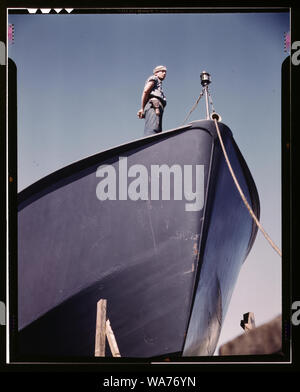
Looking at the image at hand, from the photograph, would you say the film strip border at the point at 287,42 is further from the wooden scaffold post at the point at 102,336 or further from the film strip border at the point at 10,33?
the wooden scaffold post at the point at 102,336

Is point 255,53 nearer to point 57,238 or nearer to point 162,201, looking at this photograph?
point 162,201

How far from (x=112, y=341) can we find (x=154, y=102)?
1.58 metres

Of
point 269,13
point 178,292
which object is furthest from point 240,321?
point 269,13

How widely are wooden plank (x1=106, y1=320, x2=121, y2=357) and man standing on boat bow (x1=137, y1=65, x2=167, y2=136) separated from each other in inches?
51.3

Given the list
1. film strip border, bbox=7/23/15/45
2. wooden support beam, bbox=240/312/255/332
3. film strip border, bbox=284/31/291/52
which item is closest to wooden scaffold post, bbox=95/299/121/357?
wooden support beam, bbox=240/312/255/332

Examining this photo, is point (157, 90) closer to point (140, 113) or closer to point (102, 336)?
point (140, 113)

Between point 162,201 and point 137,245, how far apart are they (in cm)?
35

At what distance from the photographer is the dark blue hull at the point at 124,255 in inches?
151

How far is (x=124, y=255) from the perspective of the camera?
395 centimetres

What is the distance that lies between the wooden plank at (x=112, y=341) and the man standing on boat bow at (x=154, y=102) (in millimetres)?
1302

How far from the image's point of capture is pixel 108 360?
3812mm

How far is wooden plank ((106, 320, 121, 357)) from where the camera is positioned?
151 inches

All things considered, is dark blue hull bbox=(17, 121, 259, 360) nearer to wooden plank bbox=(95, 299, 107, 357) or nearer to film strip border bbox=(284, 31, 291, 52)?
wooden plank bbox=(95, 299, 107, 357)

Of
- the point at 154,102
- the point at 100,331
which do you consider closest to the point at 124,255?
the point at 100,331
